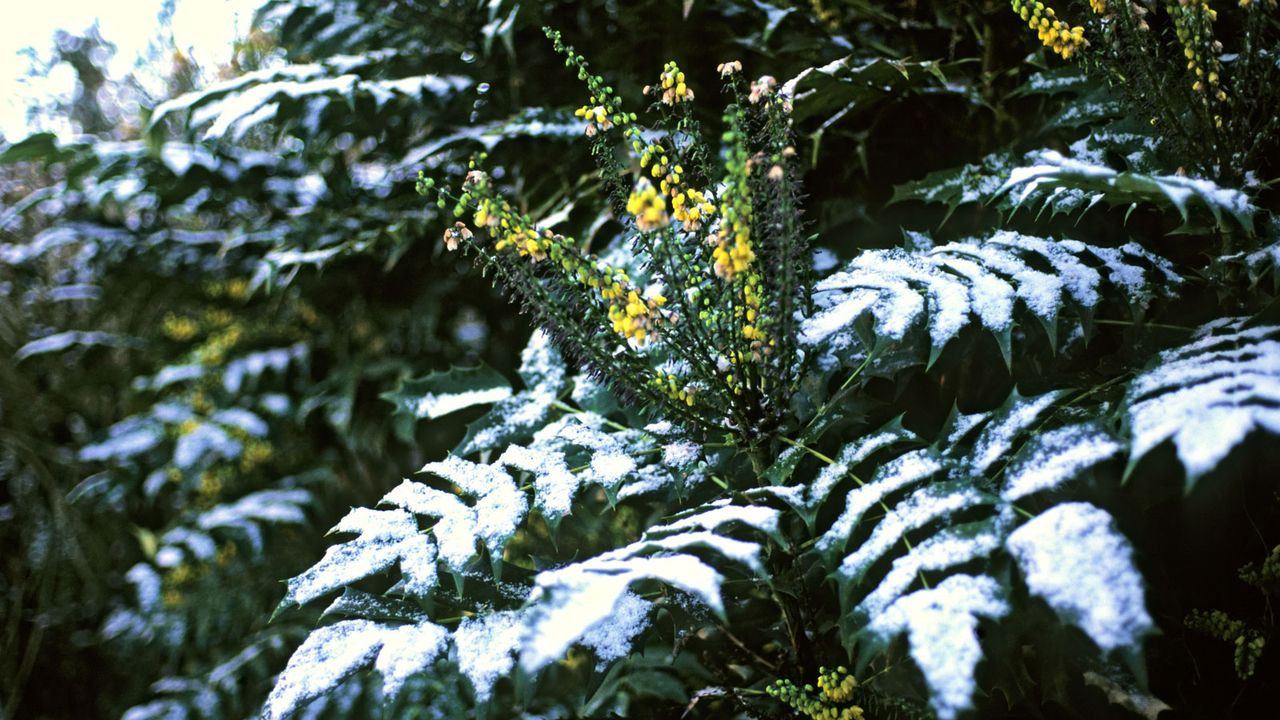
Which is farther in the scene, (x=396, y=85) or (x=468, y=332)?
(x=468, y=332)

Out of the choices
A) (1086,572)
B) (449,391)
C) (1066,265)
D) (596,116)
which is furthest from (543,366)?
(1086,572)

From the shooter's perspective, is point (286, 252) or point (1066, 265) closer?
point (1066, 265)

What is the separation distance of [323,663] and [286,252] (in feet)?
4.11

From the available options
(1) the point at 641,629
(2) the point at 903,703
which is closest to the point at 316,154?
(1) the point at 641,629

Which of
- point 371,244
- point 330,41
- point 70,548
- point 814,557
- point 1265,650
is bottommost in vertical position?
point 70,548

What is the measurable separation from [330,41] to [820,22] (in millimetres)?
1067

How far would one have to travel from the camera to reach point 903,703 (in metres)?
0.78

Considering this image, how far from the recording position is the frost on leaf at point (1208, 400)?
483 millimetres

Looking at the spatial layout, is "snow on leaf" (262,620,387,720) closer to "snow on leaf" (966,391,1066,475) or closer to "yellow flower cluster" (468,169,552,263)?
"yellow flower cluster" (468,169,552,263)

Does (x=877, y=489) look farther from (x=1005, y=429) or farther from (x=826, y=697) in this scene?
(x=826, y=697)

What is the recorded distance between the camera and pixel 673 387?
828mm

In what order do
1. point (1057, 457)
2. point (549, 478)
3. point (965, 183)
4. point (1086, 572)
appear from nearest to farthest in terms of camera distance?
1. point (1086, 572)
2. point (1057, 457)
3. point (549, 478)
4. point (965, 183)

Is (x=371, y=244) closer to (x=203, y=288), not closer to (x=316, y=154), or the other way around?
(x=316, y=154)

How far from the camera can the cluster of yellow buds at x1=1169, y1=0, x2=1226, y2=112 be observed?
2.58 feet
